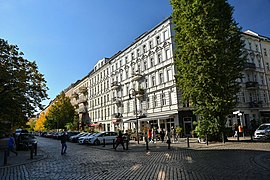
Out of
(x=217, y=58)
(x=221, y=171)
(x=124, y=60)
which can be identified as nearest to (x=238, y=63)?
(x=217, y=58)

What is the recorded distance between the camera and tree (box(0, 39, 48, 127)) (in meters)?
24.9

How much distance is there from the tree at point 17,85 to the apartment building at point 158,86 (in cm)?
1167

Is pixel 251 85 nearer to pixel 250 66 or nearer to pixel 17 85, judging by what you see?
pixel 250 66

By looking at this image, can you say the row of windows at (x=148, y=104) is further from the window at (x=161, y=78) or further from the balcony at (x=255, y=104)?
the balcony at (x=255, y=104)

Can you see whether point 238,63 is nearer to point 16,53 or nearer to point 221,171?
point 221,171

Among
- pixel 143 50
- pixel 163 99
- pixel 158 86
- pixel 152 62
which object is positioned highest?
pixel 143 50

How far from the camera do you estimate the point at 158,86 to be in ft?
122

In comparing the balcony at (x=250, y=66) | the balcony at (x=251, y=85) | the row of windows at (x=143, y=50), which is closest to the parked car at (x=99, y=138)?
the row of windows at (x=143, y=50)

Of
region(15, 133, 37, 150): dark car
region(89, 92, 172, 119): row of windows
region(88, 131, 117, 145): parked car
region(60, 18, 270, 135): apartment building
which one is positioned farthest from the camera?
region(89, 92, 172, 119): row of windows

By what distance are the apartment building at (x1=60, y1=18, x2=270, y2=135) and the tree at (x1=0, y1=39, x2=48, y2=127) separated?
38.3 feet

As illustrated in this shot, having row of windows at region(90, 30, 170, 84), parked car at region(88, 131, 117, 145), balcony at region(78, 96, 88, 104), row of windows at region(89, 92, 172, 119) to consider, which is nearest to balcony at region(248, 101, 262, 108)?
row of windows at region(89, 92, 172, 119)

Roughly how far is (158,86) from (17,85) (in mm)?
20366

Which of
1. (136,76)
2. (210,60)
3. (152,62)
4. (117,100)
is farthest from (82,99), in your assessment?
(210,60)

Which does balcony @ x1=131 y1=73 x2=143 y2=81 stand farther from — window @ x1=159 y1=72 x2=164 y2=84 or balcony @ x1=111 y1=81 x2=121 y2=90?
balcony @ x1=111 y1=81 x2=121 y2=90
